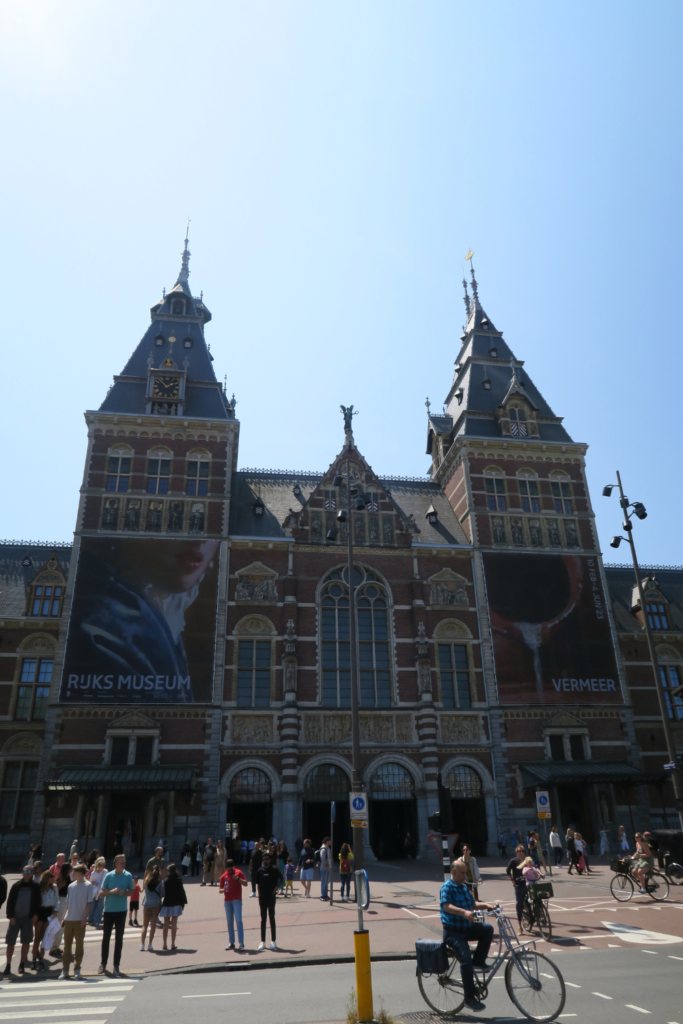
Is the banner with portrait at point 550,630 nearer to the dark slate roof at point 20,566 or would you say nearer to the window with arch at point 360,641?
the window with arch at point 360,641

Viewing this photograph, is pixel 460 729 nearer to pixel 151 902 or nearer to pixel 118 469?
pixel 151 902

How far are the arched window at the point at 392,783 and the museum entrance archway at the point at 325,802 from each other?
4.50 feet

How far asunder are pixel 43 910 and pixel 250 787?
20.2m

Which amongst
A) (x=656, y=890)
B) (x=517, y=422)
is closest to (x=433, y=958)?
(x=656, y=890)

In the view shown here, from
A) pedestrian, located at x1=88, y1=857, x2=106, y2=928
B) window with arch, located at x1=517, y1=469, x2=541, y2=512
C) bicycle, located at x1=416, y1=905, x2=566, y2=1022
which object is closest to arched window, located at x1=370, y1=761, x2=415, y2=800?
window with arch, located at x1=517, y1=469, x2=541, y2=512

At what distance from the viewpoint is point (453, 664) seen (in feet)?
119

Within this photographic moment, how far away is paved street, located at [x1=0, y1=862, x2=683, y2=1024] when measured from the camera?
9242 millimetres

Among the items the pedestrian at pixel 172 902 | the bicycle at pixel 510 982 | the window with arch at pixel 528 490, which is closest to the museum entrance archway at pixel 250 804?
the pedestrian at pixel 172 902

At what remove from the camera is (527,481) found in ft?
138

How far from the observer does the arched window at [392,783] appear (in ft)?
108

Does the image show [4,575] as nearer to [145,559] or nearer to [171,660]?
[145,559]

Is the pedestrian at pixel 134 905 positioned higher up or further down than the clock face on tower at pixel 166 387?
further down

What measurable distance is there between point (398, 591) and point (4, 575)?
2259 cm

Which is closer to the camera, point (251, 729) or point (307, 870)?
point (307, 870)
